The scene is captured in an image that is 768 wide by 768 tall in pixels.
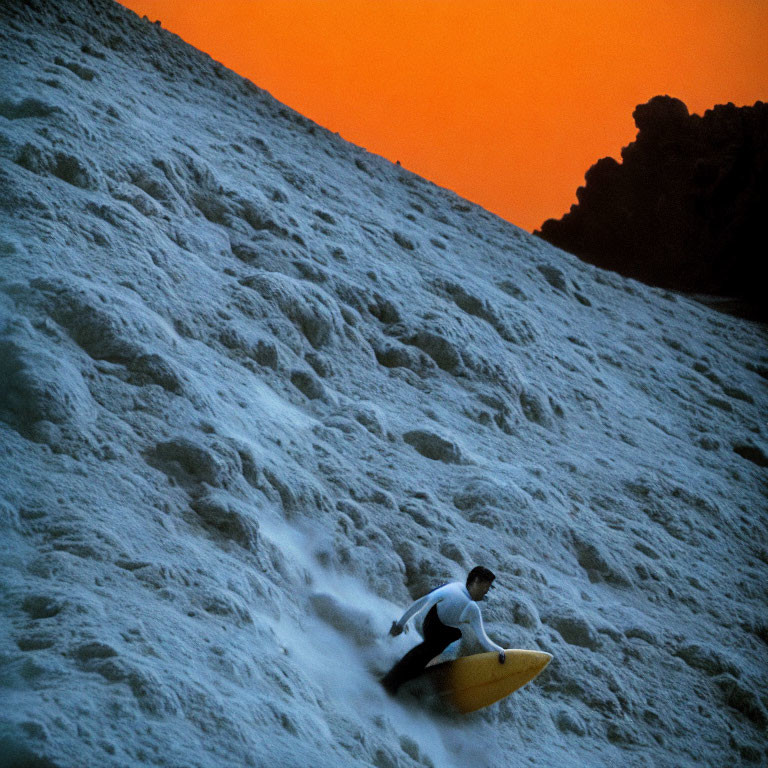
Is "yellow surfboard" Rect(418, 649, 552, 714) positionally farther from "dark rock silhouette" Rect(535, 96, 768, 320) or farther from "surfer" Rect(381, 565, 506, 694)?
"dark rock silhouette" Rect(535, 96, 768, 320)

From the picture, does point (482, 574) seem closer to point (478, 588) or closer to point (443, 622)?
point (478, 588)

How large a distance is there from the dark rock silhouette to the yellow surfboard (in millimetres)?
18224

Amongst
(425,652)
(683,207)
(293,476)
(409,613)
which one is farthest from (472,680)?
(683,207)

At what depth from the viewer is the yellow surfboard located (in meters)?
4.40

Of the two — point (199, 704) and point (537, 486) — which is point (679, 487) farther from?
point (199, 704)

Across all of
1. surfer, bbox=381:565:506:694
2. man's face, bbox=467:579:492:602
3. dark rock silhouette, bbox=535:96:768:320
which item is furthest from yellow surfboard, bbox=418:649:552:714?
dark rock silhouette, bbox=535:96:768:320

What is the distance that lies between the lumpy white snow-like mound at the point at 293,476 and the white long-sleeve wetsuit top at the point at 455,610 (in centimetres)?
32

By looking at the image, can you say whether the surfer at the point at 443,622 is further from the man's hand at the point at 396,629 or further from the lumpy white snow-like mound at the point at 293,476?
the lumpy white snow-like mound at the point at 293,476

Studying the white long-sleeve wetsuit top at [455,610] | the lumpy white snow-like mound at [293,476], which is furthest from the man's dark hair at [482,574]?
the lumpy white snow-like mound at [293,476]

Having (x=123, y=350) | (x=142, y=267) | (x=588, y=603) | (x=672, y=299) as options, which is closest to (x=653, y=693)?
(x=588, y=603)

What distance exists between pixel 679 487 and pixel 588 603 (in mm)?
2742

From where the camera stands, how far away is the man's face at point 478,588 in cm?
439

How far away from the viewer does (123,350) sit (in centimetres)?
492

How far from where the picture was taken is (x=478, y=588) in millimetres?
4418
